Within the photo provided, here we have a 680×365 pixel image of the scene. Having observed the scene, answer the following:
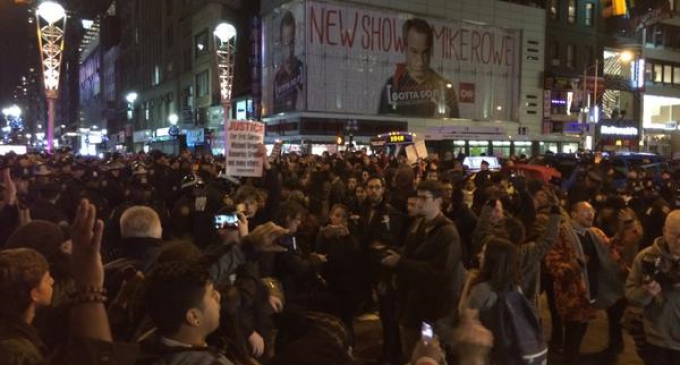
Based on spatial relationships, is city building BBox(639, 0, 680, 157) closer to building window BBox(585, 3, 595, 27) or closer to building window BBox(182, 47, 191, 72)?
building window BBox(585, 3, 595, 27)

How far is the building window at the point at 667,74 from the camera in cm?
5641

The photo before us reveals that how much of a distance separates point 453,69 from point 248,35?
1736cm

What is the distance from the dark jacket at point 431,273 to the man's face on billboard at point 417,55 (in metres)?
41.2

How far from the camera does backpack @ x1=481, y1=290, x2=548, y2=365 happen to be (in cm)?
382

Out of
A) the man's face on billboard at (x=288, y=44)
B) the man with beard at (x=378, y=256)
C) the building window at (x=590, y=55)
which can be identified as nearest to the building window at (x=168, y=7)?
the man's face on billboard at (x=288, y=44)

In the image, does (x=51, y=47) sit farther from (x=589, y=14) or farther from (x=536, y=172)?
(x=589, y=14)

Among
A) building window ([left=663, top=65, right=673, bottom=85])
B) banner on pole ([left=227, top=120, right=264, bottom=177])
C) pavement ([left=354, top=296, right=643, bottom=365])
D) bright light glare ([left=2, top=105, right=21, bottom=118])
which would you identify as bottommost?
pavement ([left=354, top=296, right=643, bottom=365])

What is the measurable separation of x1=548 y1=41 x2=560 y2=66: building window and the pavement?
155ft

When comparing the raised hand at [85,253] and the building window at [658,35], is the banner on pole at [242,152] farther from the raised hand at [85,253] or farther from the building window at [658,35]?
the building window at [658,35]

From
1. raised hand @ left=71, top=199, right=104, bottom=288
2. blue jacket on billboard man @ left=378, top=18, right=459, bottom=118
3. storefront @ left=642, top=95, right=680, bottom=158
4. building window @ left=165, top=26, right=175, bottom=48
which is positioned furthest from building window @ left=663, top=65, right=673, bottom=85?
raised hand @ left=71, top=199, right=104, bottom=288

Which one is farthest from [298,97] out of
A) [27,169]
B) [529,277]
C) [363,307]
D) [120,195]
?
[529,277]

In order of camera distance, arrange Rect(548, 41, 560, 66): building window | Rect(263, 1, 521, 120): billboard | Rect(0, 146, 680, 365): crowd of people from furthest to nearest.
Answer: Rect(548, 41, 560, 66): building window < Rect(263, 1, 521, 120): billboard < Rect(0, 146, 680, 365): crowd of people

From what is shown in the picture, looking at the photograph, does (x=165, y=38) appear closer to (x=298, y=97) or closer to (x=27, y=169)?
(x=298, y=97)

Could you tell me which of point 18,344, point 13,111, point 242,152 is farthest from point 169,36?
point 13,111
